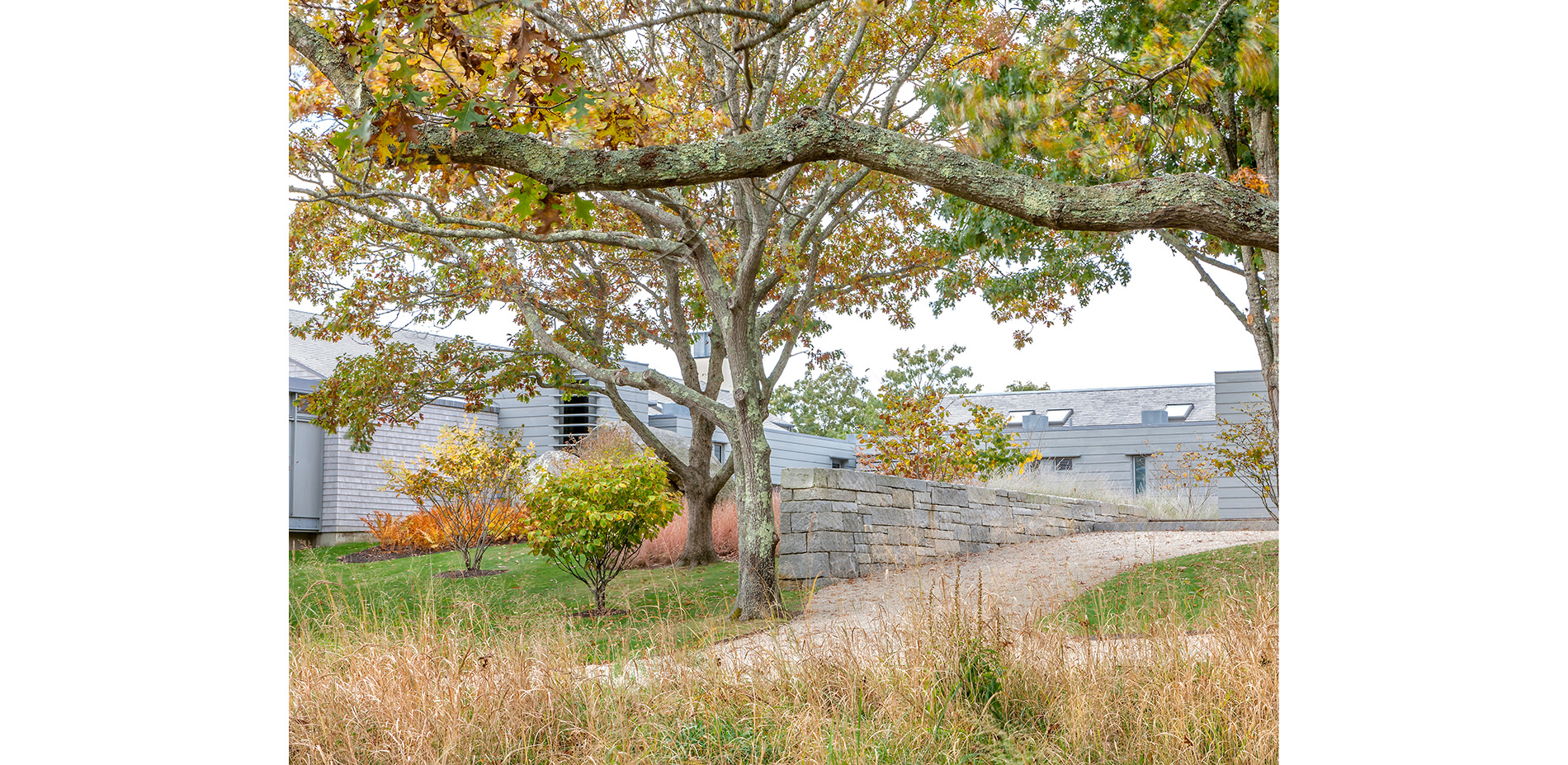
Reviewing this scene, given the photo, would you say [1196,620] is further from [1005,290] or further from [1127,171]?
[1005,290]

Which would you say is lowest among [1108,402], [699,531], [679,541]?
[679,541]

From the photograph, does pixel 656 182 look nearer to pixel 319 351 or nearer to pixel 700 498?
pixel 700 498

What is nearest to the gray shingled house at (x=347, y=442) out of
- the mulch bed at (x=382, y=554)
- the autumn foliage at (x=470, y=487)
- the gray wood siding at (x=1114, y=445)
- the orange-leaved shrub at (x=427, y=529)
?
the orange-leaved shrub at (x=427, y=529)

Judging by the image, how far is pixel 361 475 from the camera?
14070 mm

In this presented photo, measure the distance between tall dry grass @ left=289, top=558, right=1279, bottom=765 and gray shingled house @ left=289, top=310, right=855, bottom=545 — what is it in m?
8.59

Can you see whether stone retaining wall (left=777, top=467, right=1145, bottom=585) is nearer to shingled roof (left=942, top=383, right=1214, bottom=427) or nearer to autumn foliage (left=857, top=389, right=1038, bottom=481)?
autumn foliage (left=857, top=389, right=1038, bottom=481)

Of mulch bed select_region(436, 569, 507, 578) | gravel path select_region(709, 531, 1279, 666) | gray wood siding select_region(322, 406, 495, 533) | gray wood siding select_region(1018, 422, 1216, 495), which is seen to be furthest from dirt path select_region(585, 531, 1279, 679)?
gray wood siding select_region(1018, 422, 1216, 495)

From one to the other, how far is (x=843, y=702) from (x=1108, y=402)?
71.6 feet

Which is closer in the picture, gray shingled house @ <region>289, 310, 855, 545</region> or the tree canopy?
the tree canopy

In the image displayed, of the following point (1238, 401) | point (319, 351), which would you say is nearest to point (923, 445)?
point (1238, 401)

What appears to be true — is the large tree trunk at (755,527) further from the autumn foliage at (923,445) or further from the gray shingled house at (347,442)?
the gray shingled house at (347,442)

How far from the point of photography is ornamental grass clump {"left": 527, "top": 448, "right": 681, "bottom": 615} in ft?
24.8
